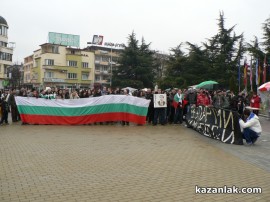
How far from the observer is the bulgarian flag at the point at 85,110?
17875 mm

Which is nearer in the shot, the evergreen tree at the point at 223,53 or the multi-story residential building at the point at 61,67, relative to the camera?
the evergreen tree at the point at 223,53

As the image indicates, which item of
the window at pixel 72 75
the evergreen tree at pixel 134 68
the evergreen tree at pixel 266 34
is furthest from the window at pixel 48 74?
the evergreen tree at pixel 266 34

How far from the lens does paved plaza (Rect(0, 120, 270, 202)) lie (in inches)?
238

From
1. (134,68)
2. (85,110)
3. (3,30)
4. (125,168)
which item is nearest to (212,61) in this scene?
(134,68)

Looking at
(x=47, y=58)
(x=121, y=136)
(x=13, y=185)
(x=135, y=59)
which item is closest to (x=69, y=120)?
(x=121, y=136)

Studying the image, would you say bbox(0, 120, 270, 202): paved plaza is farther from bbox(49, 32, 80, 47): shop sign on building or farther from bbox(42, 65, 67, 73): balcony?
bbox(49, 32, 80, 47): shop sign on building

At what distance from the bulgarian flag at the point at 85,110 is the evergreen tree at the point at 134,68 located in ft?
118

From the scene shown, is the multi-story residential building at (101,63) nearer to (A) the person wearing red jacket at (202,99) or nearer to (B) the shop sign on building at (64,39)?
(B) the shop sign on building at (64,39)

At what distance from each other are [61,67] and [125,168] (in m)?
84.5

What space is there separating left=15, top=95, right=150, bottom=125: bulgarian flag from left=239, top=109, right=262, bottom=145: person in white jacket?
7025 millimetres

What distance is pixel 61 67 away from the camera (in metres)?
89.5

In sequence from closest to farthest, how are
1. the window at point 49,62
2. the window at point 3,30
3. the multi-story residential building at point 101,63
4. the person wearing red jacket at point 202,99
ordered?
1. the person wearing red jacket at point 202,99
2. the window at point 3,30
3. the window at point 49,62
4. the multi-story residential building at point 101,63

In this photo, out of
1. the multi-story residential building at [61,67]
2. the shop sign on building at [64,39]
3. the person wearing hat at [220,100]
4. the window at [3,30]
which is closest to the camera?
the person wearing hat at [220,100]

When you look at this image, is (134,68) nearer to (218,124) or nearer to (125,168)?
(218,124)
